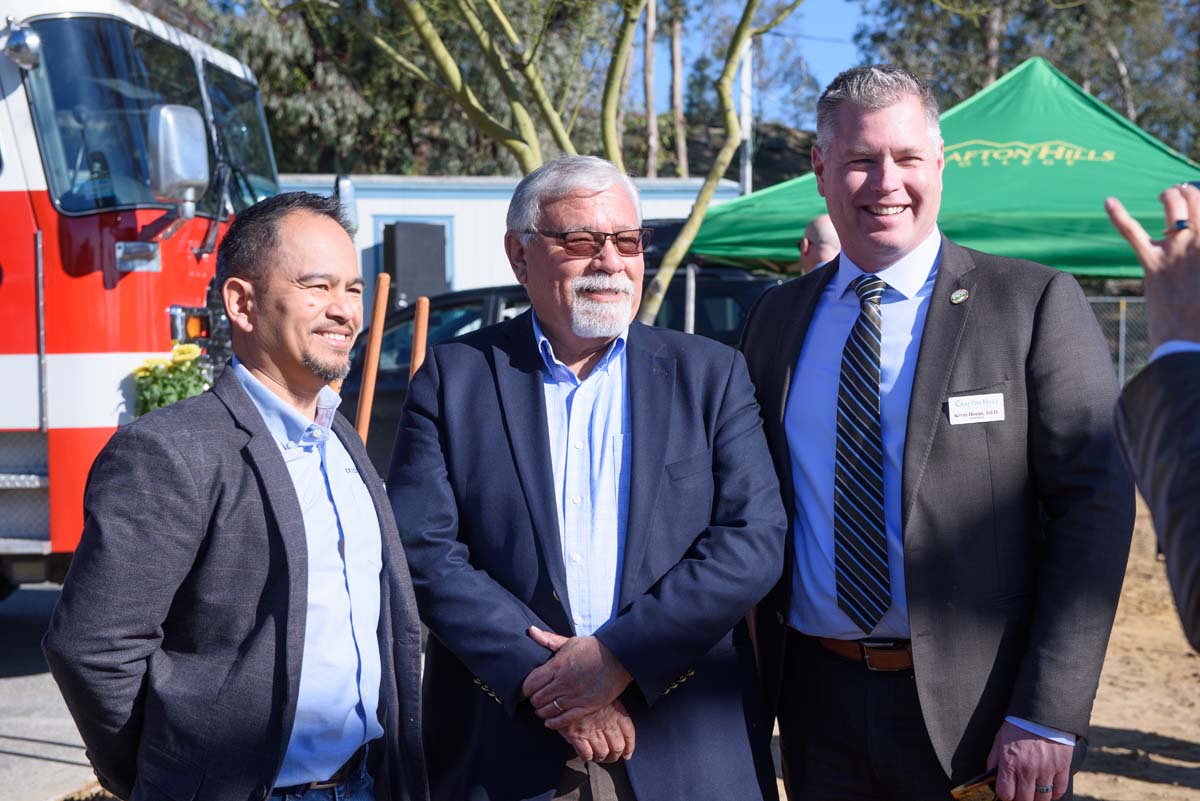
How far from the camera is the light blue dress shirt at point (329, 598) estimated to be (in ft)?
7.02

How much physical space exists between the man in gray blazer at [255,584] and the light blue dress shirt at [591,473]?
0.34m

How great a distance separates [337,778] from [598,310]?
3.49ft

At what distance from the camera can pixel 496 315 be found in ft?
30.2

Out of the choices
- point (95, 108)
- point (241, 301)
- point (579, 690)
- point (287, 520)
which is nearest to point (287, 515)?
point (287, 520)

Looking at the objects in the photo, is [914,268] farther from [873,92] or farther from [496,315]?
[496,315]

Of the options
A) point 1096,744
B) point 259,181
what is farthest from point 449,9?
point 1096,744

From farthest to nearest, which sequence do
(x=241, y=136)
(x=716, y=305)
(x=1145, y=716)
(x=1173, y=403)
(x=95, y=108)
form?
(x=716, y=305)
(x=241, y=136)
(x=1145, y=716)
(x=95, y=108)
(x=1173, y=403)

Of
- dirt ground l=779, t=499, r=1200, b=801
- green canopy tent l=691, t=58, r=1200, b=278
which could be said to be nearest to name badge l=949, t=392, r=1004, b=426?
dirt ground l=779, t=499, r=1200, b=801

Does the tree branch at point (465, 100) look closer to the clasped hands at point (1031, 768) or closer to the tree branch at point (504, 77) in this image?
the tree branch at point (504, 77)

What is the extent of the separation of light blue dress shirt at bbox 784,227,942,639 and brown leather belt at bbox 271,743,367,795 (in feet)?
3.23

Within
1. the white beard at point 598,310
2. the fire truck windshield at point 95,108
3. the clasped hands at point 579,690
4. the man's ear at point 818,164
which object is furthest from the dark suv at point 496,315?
the clasped hands at point 579,690

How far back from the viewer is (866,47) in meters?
34.6

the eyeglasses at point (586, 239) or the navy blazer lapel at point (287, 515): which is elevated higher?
the eyeglasses at point (586, 239)

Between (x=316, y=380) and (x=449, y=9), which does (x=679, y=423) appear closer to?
(x=316, y=380)
